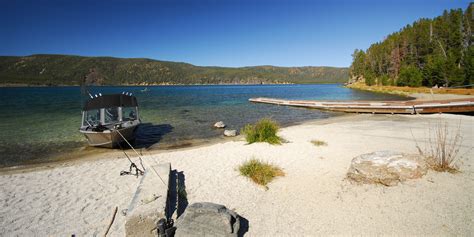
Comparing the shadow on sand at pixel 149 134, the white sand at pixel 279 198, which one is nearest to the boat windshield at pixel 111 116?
the shadow on sand at pixel 149 134

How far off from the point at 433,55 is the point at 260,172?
248 feet

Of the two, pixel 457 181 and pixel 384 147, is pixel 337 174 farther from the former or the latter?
pixel 384 147

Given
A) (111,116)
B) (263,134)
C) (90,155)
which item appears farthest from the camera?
(111,116)

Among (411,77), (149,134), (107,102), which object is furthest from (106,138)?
(411,77)

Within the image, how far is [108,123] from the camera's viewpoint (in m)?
14.6

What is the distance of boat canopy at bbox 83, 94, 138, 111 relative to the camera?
13172 millimetres

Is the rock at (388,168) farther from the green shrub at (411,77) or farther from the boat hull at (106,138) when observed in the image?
the green shrub at (411,77)

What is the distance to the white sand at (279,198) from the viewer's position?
15.4ft

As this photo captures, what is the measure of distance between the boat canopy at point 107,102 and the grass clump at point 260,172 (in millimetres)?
10144

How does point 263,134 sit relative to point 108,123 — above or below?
below

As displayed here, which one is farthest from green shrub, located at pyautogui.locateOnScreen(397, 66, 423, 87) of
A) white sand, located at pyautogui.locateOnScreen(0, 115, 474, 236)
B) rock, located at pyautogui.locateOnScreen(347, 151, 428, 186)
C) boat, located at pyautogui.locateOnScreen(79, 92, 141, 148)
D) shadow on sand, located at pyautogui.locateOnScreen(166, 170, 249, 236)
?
shadow on sand, located at pyautogui.locateOnScreen(166, 170, 249, 236)

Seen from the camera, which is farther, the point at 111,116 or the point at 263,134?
the point at 111,116

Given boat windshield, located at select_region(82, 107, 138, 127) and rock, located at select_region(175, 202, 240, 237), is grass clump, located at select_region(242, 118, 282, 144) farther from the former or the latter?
boat windshield, located at select_region(82, 107, 138, 127)

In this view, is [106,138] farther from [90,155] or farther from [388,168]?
[388,168]
